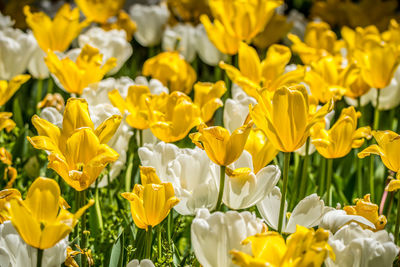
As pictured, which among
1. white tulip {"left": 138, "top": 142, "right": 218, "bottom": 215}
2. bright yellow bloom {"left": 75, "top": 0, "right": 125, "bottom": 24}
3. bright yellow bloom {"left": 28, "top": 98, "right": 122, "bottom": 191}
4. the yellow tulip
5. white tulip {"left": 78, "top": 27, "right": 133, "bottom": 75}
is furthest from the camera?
bright yellow bloom {"left": 75, "top": 0, "right": 125, "bottom": 24}

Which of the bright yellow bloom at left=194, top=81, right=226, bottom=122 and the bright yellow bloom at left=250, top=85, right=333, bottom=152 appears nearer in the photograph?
the bright yellow bloom at left=250, top=85, right=333, bottom=152

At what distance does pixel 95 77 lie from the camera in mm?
1740

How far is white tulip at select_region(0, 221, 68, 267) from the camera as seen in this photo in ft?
3.41

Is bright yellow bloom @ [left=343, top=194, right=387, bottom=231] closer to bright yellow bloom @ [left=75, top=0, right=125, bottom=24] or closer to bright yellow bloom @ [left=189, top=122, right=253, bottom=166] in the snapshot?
bright yellow bloom @ [left=189, top=122, right=253, bottom=166]

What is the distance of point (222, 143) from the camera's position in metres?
1.16

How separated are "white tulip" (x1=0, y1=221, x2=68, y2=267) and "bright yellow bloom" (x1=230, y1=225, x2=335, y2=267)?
327 millimetres

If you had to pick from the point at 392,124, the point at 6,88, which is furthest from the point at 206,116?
the point at 392,124

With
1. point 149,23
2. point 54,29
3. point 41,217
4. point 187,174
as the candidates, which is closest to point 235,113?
point 187,174

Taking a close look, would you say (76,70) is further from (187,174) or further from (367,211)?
(367,211)

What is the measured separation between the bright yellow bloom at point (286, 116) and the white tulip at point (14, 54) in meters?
1.16

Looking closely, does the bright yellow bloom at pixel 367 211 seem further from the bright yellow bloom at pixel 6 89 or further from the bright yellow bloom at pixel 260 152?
the bright yellow bloom at pixel 6 89

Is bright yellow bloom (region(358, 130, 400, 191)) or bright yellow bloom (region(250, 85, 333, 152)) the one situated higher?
bright yellow bloom (region(250, 85, 333, 152))

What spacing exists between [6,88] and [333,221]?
88cm

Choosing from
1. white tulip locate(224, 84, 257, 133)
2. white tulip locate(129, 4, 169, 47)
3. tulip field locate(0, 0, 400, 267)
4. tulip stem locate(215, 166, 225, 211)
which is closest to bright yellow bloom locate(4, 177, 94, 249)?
tulip field locate(0, 0, 400, 267)
